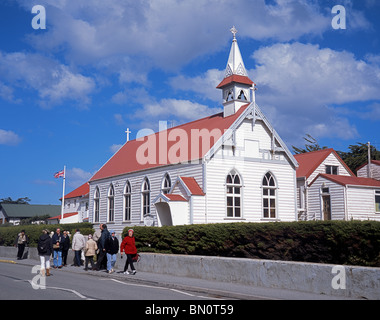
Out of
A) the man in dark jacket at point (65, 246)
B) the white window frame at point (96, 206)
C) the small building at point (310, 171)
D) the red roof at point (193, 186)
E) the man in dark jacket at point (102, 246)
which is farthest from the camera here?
the white window frame at point (96, 206)

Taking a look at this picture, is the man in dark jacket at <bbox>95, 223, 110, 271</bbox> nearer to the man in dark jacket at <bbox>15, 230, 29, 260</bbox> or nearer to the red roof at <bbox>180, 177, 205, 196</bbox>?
the red roof at <bbox>180, 177, 205, 196</bbox>

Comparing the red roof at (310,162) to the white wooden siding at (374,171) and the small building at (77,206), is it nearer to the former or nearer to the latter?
the white wooden siding at (374,171)

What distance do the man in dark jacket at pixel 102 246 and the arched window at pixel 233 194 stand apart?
10013 mm

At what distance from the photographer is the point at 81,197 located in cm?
6241

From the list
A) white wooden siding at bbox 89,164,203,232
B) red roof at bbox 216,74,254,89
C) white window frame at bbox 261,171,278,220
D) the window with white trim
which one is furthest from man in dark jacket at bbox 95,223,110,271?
the window with white trim

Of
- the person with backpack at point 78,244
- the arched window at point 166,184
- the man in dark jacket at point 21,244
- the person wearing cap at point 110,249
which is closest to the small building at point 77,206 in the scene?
the man in dark jacket at point 21,244

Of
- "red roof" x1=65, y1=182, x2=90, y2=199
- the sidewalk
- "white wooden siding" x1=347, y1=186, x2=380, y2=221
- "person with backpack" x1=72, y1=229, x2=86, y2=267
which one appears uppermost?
"red roof" x1=65, y1=182, x2=90, y2=199

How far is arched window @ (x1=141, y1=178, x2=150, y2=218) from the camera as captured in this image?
34250 mm

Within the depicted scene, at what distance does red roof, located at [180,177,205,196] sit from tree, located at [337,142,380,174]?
36.8 m

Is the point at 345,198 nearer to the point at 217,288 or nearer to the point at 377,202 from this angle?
the point at 377,202

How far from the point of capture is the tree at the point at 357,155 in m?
60.6

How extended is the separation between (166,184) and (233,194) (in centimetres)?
522

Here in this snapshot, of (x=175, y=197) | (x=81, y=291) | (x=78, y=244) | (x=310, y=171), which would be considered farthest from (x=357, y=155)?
(x=81, y=291)

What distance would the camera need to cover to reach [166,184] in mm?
32312
